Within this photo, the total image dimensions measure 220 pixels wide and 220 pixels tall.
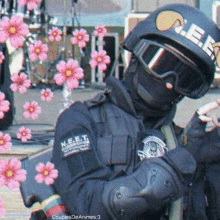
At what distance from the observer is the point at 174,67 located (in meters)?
3.05

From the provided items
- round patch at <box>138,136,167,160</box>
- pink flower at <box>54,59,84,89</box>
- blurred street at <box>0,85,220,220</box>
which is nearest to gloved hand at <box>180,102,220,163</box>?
round patch at <box>138,136,167,160</box>

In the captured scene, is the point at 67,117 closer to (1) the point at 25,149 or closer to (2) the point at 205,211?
(2) the point at 205,211

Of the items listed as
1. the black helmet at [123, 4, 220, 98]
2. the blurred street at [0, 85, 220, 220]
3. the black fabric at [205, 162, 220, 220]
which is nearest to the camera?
the black helmet at [123, 4, 220, 98]

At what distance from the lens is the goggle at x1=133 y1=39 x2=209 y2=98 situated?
10.0ft

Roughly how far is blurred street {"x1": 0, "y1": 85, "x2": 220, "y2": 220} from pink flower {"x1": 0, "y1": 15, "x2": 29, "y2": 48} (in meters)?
2.54

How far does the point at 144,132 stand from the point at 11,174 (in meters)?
0.48

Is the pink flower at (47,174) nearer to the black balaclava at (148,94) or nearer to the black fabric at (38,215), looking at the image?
the black fabric at (38,215)

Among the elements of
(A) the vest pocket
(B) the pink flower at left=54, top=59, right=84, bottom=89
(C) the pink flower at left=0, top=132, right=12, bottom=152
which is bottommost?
(C) the pink flower at left=0, top=132, right=12, bottom=152

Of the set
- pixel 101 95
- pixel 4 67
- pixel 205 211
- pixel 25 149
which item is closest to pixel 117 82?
pixel 101 95

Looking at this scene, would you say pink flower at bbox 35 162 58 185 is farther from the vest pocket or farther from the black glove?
the black glove

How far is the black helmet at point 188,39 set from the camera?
3049 mm

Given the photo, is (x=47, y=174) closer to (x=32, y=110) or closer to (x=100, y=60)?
(x=32, y=110)

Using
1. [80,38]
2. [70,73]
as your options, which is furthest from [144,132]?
[80,38]

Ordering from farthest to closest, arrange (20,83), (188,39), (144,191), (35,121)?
(35,121) < (20,83) < (188,39) < (144,191)
